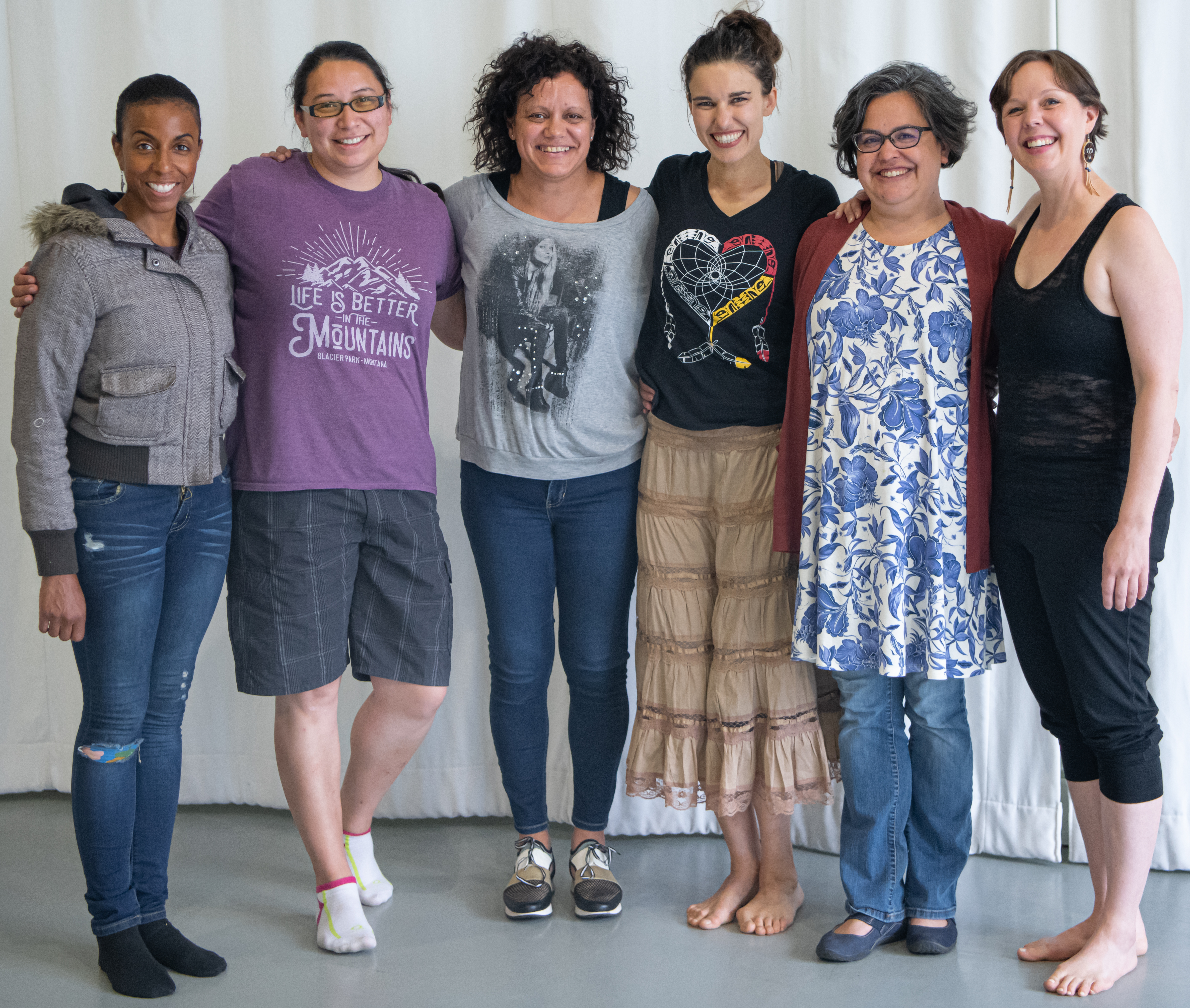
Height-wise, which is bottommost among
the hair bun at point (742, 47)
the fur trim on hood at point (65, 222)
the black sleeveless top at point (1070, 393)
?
the black sleeveless top at point (1070, 393)

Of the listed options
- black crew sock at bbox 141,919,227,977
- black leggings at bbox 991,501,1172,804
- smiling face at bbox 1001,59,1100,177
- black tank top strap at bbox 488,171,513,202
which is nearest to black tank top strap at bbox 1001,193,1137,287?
smiling face at bbox 1001,59,1100,177

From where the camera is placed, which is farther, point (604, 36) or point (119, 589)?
point (604, 36)

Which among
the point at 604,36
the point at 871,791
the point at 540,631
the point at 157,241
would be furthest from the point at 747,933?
the point at 604,36

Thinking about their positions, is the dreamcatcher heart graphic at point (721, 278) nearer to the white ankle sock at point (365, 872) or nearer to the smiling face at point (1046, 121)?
the smiling face at point (1046, 121)

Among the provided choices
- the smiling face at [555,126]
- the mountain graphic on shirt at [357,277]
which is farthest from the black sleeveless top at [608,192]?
the mountain graphic on shirt at [357,277]

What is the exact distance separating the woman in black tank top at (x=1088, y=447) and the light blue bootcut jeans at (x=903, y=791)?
231 millimetres

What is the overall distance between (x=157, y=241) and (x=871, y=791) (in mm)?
1796

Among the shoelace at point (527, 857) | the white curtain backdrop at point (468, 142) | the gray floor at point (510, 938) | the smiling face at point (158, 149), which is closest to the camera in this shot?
the smiling face at point (158, 149)

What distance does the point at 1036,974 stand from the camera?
2.16 meters

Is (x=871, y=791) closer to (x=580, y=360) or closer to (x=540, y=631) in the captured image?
(x=540, y=631)

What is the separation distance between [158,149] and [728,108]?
1.11 meters

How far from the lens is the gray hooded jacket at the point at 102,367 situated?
6.42ft

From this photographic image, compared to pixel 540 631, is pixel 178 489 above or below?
above

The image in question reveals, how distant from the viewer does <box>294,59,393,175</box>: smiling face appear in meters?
2.15
